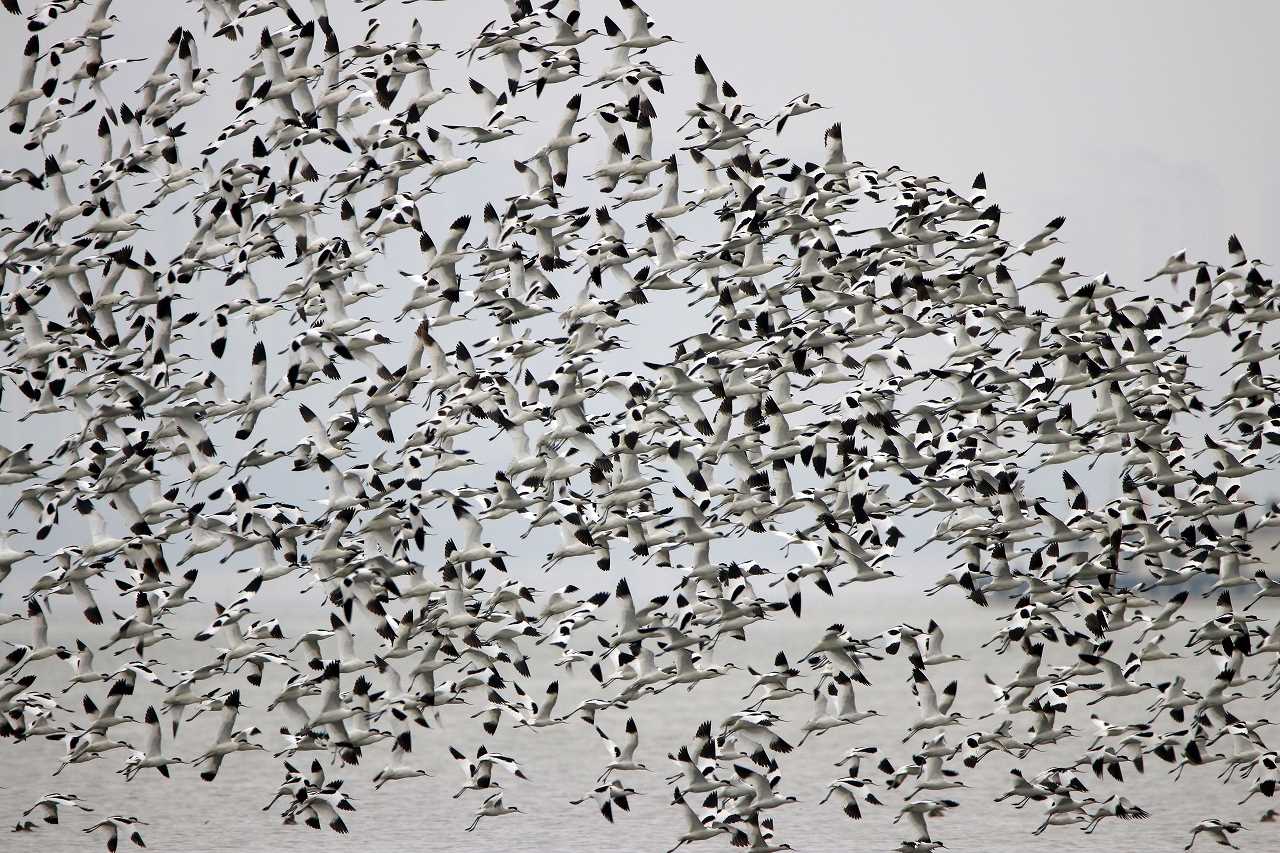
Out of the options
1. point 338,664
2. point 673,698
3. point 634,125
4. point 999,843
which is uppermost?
point 673,698

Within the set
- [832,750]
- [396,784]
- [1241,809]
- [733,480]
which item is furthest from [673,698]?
[733,480]

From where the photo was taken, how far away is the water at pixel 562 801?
31469 millimetres

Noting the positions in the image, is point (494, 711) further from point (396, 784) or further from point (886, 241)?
point (396, 784)

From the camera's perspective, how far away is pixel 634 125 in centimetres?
2608

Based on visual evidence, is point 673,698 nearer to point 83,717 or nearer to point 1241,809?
point 83,717

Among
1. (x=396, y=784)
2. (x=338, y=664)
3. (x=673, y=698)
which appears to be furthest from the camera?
(x=673, y=698)

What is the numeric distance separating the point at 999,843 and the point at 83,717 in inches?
1569

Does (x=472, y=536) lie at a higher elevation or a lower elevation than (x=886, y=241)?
lower

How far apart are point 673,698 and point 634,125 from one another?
145 ft

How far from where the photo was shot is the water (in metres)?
31.5

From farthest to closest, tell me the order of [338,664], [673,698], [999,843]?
[673,698], [999,843], [338,664]

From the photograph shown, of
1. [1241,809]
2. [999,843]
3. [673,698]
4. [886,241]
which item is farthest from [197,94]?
[673,698]

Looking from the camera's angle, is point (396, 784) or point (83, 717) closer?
point (396, 784)

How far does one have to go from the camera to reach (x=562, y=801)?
126 ft
